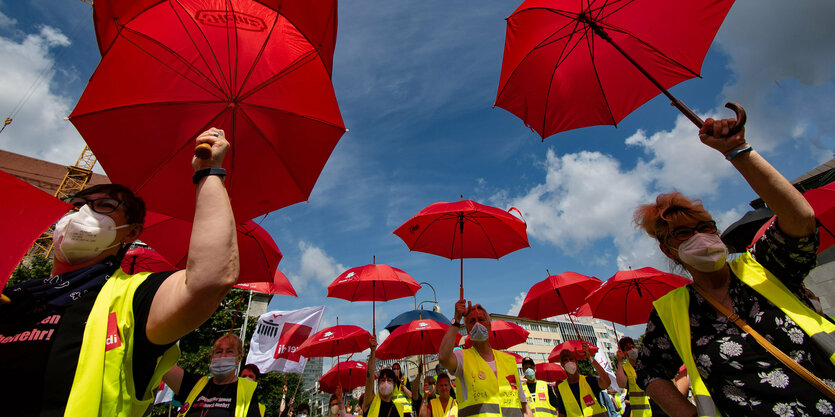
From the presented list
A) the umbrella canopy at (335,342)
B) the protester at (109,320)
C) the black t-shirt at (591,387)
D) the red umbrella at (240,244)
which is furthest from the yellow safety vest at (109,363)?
the umbrella canopy at (335,342)

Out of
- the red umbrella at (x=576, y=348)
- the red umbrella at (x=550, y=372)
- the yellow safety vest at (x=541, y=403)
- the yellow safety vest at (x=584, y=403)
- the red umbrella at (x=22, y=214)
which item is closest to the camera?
the red umbrella at (x=22, y=214)

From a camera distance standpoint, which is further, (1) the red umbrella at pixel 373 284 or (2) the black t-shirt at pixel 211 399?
(1) the red umbrella at pixel 373 284

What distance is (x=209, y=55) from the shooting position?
10.9ft

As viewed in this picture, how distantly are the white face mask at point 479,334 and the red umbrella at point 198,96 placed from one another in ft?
9.44

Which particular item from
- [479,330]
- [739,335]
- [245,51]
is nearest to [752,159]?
[739,335]

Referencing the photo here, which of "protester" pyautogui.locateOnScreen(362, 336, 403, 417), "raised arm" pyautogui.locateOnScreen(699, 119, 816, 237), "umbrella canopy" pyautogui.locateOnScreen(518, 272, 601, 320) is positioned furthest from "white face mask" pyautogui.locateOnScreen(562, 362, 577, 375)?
"raised arm" pyautogui.locateOnScreen(699, 119, 816, 237)

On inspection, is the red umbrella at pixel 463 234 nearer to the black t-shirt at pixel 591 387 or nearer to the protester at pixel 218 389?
the black t-shirt at pixel 591 387

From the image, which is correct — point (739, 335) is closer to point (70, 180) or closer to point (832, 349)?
point (832, 349)

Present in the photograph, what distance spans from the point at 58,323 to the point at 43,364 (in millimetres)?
150

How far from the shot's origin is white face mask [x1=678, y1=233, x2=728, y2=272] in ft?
6.74

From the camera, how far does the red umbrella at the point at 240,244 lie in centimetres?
566

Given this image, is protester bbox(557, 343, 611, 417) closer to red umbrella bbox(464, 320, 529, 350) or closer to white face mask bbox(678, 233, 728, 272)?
red umbrella bbox(464, 320, 529, 350)

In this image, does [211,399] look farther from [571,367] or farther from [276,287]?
[571,367]

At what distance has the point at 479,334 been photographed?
14.7 ft
